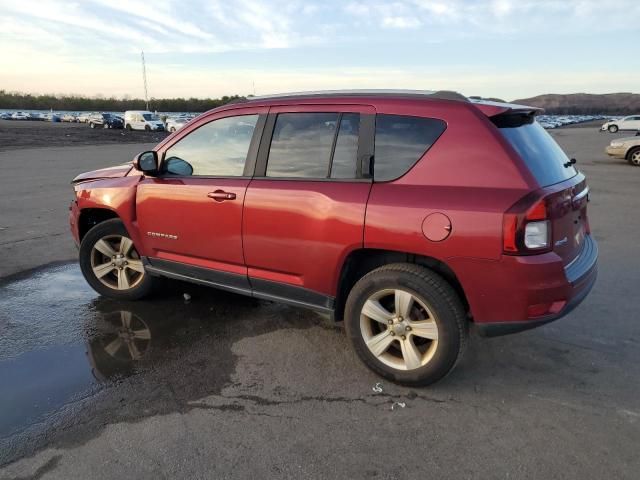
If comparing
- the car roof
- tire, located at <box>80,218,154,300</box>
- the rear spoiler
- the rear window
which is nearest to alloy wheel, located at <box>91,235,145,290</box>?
tire, located at <box>80,218,154,300</box>

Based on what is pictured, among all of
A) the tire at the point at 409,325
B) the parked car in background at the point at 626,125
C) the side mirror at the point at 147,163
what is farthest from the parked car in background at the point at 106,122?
the tire at the point at 409,325

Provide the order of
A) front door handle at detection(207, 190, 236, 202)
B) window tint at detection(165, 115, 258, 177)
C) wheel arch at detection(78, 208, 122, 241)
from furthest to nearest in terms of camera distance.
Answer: wheel arch at detection(78, 208, 122, 241) < window tint at detection(165, 115, 258, 177) < front door handle at detection(207, 190, 236, 202)

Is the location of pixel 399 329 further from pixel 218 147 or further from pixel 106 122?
pixel 106 122

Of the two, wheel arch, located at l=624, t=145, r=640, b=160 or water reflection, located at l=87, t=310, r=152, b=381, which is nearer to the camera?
water reflection, located at l=87, t=310, r=152, b=381

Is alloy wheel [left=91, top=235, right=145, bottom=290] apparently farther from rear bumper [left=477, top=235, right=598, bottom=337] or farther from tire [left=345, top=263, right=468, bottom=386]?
rear bumper [left=477, top=235, right=598, bottom=337]

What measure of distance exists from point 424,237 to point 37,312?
3.60m

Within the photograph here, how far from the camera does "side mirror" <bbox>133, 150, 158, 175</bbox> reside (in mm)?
4176

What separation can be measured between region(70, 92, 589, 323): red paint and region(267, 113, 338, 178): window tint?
0.28ft

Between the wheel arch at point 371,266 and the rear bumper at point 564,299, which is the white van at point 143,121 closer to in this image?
the wheel arch at point 371,266

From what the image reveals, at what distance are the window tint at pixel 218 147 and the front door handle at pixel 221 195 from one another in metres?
0.17

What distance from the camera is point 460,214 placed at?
2.94 meters

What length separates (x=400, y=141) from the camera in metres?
3.27

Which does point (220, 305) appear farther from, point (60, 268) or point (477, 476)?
point (477, 476)

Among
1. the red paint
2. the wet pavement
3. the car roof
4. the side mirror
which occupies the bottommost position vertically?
the wet pavement
